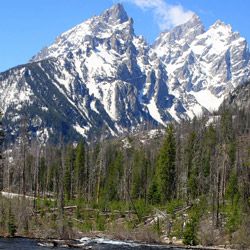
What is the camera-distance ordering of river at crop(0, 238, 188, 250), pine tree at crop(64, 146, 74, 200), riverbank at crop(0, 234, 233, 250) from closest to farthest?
1. river at crop(0, 238, 188, 250)
2. riverbank at crop(0, 234, 233, 250)
3. pine tree at crop(64, 146, 74, 200)

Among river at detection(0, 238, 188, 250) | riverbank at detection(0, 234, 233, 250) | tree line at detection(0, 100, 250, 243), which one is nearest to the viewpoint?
river at detection(0, 238, 188, 250)

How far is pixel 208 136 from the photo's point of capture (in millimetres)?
141000

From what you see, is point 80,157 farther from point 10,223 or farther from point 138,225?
point 10,223

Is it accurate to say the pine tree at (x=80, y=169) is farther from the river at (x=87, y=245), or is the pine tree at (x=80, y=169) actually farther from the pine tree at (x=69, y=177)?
the river at (x=87, y=245)

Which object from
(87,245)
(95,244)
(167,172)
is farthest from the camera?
(167,172)

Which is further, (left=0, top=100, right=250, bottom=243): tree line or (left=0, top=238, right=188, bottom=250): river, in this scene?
(left=0, top=100, right=250, bottom=243): tree line

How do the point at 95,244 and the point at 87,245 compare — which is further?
the point at 95,244

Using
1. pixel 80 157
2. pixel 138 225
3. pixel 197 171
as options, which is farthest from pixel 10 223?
pixel 80 157

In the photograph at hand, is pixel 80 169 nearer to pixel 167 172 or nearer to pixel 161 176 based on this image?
pixel 161 176

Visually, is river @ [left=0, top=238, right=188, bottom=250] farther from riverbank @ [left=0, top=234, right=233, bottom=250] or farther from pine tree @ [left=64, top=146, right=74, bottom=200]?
pine tree @ [left=64, top=146, right=74, bottom=200]

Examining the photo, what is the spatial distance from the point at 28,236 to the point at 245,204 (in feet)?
101

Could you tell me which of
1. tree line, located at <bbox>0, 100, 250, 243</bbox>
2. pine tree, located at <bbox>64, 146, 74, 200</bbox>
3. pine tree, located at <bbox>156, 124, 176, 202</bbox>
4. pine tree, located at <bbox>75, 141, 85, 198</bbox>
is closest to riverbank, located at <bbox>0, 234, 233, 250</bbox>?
tree line, located at <bbox>0, 100, 250, 243</bbox>

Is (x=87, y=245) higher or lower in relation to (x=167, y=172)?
lower

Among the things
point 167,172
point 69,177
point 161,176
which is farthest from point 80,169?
point 167,172
